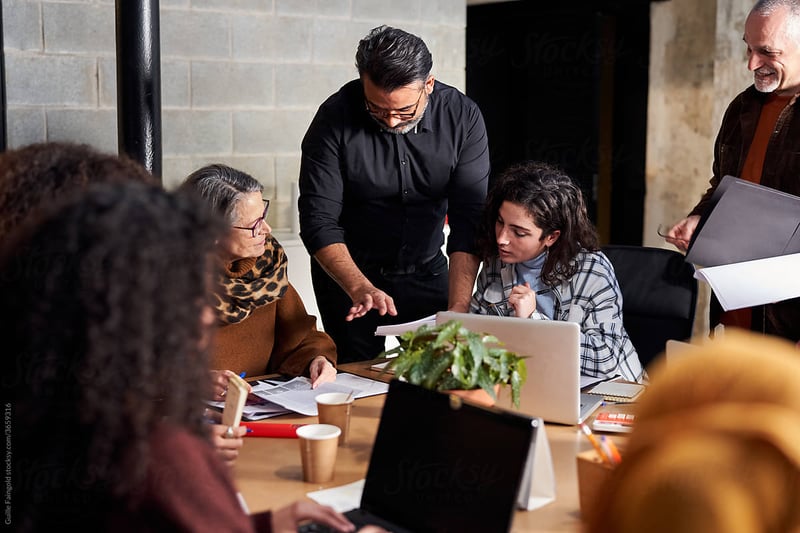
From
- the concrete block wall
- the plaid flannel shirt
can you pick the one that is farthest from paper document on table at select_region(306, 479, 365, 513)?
the concrete block wall

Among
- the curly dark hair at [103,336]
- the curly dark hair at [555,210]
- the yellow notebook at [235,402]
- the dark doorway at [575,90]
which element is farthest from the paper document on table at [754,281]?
the dark doorway at [575,90]

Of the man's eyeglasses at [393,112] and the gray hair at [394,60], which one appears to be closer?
the gray hair at [394,60]

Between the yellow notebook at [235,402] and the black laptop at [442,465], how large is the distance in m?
0.31

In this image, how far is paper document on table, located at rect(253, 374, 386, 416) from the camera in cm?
199

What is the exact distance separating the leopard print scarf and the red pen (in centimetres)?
51

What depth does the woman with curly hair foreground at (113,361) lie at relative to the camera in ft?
3.05

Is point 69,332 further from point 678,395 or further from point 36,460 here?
point 678,395

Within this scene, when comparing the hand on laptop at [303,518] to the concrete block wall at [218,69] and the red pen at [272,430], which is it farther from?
the concrete block wall at [218,69]

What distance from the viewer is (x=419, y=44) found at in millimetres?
2658

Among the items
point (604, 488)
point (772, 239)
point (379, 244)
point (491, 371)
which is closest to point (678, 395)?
point (604, 488)

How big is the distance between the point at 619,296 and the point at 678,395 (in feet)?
6.09

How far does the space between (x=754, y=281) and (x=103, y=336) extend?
175cm

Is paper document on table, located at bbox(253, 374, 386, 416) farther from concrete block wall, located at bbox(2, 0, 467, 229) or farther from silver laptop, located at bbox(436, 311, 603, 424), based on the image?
concrete block wall, located at bbox(2, 0, 467, 229)

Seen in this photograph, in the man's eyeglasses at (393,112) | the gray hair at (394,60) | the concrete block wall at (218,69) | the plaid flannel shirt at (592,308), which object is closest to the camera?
the plaid flannel shirt at (592,308)
